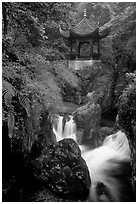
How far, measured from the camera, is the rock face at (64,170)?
16.7ft

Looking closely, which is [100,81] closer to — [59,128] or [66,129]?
[66,129]

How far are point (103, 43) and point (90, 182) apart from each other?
918cm

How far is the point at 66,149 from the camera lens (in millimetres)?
5527

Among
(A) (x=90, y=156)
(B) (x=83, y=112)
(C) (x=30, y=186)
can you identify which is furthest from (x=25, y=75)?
(B) (x=83, y=112)

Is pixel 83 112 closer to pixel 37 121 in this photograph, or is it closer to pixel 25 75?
pixel 37 121

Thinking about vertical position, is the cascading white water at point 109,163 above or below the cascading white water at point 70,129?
below

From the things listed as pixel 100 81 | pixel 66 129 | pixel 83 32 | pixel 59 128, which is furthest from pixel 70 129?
pixel 83 32

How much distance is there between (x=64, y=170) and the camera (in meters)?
5.27

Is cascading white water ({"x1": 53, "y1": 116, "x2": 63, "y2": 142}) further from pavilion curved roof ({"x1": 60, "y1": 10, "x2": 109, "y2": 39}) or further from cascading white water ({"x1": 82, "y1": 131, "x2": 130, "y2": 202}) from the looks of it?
pavilion curved roof ({"x1": 60, "y1": 10, "x2": 109, "y2": 39})

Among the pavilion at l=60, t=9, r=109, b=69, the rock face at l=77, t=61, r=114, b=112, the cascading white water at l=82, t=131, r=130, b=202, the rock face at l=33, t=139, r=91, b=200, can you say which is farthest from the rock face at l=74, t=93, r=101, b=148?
the pavilion at l=60, t=9, r=109, b=69

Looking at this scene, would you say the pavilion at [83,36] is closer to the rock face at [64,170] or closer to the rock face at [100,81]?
the rock face at [100,81]

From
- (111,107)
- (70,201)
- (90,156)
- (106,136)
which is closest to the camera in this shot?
(70,201)

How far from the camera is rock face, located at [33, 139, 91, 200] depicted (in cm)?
509

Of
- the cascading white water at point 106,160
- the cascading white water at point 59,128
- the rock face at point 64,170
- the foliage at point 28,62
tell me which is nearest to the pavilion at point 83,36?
the cascading white water at point 106,160
